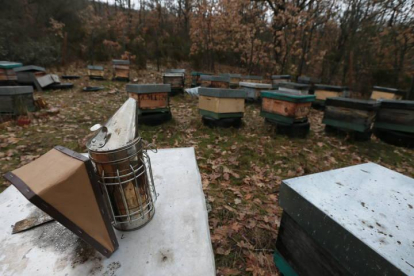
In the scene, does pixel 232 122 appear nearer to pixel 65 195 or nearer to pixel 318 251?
pixel 318 251

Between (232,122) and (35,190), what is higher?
(35,190)

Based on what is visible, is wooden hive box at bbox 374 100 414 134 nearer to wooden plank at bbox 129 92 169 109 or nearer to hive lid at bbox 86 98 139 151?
wooden plank at bbox 129 92 169 109

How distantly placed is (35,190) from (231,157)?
2883 mm

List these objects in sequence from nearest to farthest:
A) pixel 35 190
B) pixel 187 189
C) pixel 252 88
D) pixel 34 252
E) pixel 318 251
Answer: pixel 35 190, pixel 34 252, pixel 318 251, pixel 187 189, pixel 252 88

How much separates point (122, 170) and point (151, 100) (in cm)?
373

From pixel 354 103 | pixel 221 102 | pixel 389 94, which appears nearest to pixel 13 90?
pixel 221 102

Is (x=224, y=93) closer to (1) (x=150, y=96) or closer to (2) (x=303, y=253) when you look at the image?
(1) (x=150, y=96)

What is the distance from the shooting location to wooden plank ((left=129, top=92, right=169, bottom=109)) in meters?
4.24

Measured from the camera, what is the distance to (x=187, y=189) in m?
1.28

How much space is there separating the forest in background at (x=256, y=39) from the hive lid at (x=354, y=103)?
270 inches

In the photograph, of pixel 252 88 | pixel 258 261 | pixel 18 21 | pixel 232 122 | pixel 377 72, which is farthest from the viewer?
pixel 18 21

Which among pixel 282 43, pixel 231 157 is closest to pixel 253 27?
pixel 282 43

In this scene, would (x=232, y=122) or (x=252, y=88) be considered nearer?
(x=232, y=122)

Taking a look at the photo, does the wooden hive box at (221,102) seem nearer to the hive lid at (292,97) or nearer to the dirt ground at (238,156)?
the dirt ground at (238,156)
